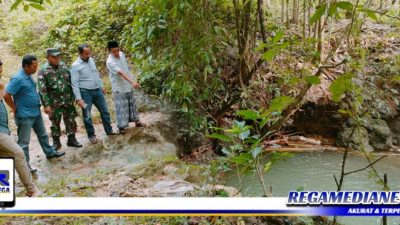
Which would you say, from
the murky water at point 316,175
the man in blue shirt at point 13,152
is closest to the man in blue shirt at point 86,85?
the man in blue shirt at point 13,152

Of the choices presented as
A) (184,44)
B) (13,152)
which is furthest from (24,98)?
(184,44)

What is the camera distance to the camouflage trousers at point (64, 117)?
488 centimetres

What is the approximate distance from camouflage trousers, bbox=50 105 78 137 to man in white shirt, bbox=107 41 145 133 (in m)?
0.66

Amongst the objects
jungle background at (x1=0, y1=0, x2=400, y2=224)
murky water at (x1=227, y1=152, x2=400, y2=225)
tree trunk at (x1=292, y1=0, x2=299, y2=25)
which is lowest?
murky water at (x1=227, y1=152, x2=400, y2=225)

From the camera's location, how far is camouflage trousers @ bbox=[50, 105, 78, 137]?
4883 mm

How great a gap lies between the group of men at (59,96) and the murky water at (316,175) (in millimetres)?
1948

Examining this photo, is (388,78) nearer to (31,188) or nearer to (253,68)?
(253,68)

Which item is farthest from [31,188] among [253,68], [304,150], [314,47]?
[314,47]

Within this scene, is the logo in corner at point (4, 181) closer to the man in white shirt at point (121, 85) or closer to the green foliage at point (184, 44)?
the green foliage at point (184, 44)

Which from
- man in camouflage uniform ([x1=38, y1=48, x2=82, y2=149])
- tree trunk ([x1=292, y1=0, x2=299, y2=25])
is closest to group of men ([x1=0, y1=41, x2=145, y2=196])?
man in camouflage uniform ([x1=38, y1=48, x2=82, y2=149])

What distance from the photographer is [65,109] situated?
16.3ft

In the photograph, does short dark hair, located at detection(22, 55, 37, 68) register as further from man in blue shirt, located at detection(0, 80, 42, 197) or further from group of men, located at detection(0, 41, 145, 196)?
man in blue shirt, located at detection(0, 80, 42, 197)

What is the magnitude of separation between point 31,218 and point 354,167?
4.65 meters

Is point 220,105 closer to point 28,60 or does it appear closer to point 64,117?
point 64,117
